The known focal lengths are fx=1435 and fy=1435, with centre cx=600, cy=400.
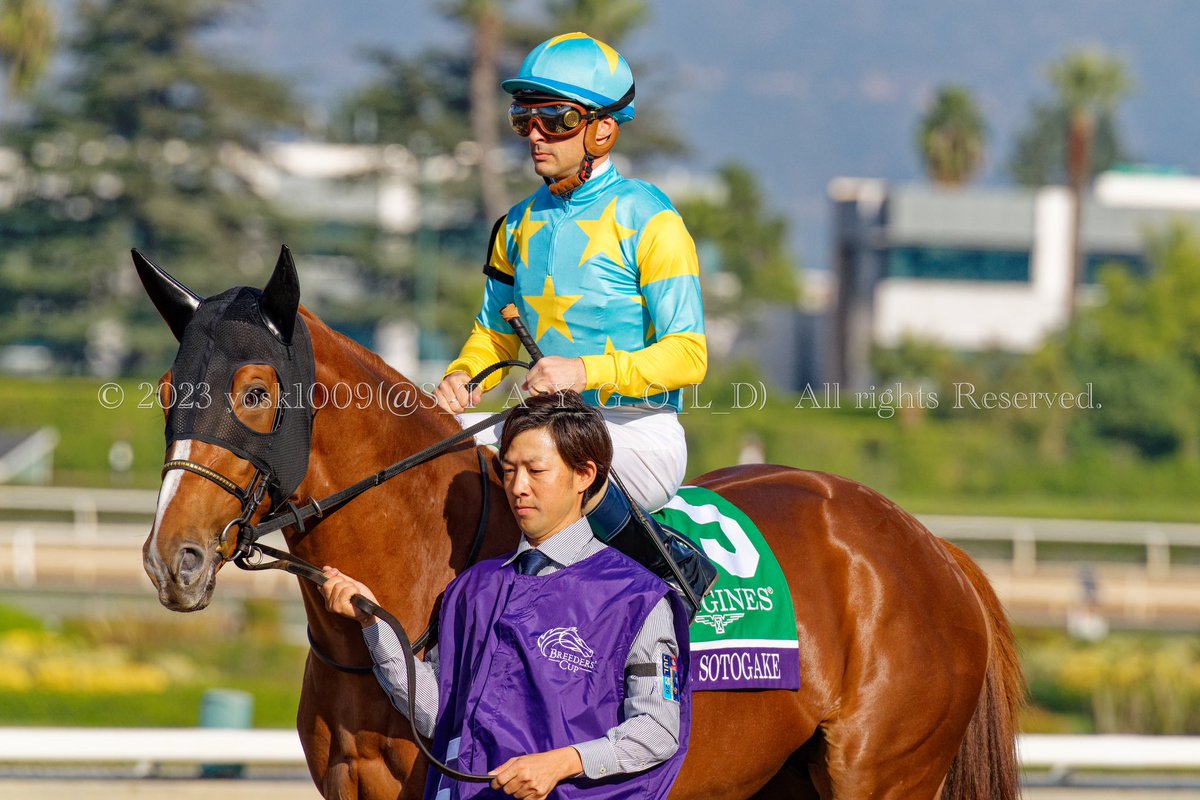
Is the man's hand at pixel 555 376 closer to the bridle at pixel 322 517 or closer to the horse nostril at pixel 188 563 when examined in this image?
the bridle at pixel 322 517

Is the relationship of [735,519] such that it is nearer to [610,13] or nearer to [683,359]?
[683,359]

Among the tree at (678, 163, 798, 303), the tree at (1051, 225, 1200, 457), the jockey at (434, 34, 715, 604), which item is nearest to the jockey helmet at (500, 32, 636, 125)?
the jockey at (434, 34, 715, 604)

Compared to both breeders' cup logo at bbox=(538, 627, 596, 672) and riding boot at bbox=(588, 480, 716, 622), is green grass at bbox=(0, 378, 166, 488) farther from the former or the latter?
breeders' cup logo at bbox=(538, 627, 596, 672)

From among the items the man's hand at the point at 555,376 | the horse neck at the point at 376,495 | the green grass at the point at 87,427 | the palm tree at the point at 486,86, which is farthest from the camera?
the palm tree at the point at 486,86

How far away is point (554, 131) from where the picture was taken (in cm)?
291

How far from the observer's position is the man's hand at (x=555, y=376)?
2.62 m

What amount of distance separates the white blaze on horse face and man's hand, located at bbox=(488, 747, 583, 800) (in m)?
0.69

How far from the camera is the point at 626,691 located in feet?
7.82

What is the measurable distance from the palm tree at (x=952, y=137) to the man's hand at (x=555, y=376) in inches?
1907

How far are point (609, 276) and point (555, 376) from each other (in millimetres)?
370

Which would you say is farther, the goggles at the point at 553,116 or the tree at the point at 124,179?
the tree at the point at 124,179

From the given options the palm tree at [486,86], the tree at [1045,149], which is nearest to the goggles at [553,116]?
the palm tree at [486,86]

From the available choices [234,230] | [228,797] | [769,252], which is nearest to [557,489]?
[228,797]

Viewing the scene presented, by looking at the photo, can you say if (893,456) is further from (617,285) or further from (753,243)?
(753,243)
